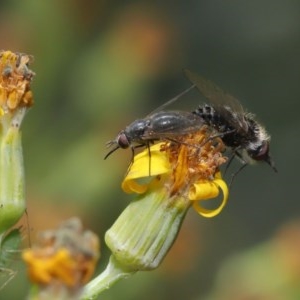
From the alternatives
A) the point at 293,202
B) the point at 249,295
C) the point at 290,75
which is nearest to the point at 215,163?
the point at 249,295

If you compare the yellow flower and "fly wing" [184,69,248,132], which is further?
"fly wing" [184,69,248,132]

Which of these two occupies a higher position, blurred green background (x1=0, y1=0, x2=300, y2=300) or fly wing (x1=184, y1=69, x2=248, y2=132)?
fly wing (x1=184, y1=69, x2=248, y2=132)

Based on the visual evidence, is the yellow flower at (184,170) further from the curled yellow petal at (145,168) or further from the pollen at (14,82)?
the pollen at (14,82)

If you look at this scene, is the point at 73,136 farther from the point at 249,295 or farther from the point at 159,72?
the point at 249,295

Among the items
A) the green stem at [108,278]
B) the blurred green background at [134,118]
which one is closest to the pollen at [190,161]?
the green stem at [108,278]

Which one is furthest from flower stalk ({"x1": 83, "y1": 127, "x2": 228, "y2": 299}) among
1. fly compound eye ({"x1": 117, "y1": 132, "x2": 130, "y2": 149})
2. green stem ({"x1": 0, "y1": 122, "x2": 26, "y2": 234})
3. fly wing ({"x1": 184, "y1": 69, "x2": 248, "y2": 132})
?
green stem ({"x1": 0, "y1": 122, "x2": 26, "y2": 234})

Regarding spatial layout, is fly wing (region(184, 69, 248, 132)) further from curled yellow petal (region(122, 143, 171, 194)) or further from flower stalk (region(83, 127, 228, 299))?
curled yellow petal (region(122, 143, 171, 194))

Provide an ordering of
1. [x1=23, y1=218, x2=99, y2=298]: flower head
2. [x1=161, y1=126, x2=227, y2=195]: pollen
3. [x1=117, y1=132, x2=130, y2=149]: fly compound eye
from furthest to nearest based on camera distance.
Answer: [x1=117, y1=132, x2=130, y2=149]: fly compound eye < [x1=161, y1=126, x2=227, y2=195]: pollen < [x1=23, y1=218, x2=99, y2=298]: flower head
